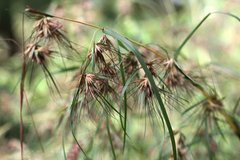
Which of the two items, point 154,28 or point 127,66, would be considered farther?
point 154,28

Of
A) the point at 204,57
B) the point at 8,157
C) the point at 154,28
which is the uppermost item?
the point at 154,28

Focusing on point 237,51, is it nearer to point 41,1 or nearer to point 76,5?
point 76,5

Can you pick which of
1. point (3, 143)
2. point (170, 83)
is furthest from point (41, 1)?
point (170, 83)

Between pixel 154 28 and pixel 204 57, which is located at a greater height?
pixel 154 28

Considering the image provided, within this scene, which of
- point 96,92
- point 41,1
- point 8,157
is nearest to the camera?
point 96,92

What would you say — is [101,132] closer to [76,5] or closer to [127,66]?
[127,66]

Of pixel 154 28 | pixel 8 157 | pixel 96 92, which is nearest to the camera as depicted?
pixel 96 92

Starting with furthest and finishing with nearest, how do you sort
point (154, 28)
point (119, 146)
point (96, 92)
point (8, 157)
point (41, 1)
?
point (41, 1) < point (154, 28) < point (8, 157) < point (119, 146) < point (96, 92)

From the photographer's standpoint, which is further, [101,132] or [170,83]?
[101,132]

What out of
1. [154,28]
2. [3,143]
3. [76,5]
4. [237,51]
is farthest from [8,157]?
[237,51]
